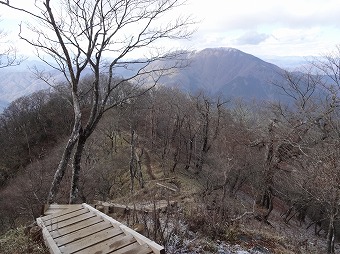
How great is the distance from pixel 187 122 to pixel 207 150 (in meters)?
4.27

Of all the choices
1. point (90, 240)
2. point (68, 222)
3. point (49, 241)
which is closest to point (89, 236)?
point (90, 240)

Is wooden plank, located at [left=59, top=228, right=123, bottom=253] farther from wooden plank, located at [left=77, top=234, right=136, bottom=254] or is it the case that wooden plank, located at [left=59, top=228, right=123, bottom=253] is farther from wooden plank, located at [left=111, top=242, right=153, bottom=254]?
wooden plank, located at [left=111, top=242, right=153, bottom=254]

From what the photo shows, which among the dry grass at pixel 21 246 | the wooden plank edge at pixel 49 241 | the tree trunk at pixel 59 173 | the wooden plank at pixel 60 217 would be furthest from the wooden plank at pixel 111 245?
the tree trunk at pixel 59 173

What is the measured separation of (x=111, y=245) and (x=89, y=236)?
0.61m

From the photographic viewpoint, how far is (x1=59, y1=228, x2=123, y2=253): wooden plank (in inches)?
198

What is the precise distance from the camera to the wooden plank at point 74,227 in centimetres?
556

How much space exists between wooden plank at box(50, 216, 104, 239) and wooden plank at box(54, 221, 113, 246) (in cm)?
11

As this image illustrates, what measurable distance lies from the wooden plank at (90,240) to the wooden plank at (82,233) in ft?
0.35

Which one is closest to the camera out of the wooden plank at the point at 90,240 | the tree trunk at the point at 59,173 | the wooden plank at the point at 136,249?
the wooden plank at the point at 136,249

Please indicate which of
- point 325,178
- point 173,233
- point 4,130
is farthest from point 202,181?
point 4,130

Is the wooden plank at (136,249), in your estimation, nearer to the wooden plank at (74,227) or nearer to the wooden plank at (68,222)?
the wooden plank at (74,227)

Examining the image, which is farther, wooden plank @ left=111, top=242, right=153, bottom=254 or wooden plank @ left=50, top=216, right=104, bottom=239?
wooden plank @ left=50, top=216, right=104, bottom=239

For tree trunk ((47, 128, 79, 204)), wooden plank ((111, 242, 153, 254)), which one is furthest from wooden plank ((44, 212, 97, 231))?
tree trunk ((47, 128, 79, 204))

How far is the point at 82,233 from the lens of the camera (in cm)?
554
